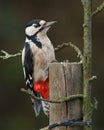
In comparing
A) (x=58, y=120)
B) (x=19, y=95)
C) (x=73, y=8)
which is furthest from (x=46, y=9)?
(x=58, y=120)

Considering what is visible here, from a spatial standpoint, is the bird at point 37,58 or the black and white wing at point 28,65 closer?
the bird at point 37,58

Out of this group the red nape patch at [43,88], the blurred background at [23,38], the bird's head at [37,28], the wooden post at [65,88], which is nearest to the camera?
the wooden post at [65,88]

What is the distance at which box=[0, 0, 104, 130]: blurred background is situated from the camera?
1217 cm

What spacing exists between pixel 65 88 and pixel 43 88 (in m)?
0.83

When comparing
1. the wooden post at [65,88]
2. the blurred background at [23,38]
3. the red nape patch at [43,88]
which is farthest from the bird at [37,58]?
the blurred background at [23,38]

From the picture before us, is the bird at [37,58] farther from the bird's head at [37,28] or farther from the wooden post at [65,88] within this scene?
the wooden post at [65,88]

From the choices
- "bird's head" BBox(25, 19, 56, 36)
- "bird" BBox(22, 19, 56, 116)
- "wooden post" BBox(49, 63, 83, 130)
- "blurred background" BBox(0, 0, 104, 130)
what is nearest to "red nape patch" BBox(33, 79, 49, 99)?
"bird" BBox(22, 19, 56, 116)

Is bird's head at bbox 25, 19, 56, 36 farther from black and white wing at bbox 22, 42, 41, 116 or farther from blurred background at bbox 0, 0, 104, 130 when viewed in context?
blurred background at bbox 0, 0, 104, 130

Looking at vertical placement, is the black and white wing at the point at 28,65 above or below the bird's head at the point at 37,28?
below

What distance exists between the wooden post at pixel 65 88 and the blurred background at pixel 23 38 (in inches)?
242

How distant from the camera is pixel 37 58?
22.4 ft

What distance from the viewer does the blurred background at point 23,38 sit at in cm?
1217

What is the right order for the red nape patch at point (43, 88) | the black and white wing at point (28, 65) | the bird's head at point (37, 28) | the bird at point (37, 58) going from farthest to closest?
the bird's head at point (37, 28) < the black and white wing at point (28, 65) < the bird at point (37, 58) < the red nape patch at point (43, 88)

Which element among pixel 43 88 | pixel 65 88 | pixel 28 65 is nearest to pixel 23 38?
pixel 28 65
